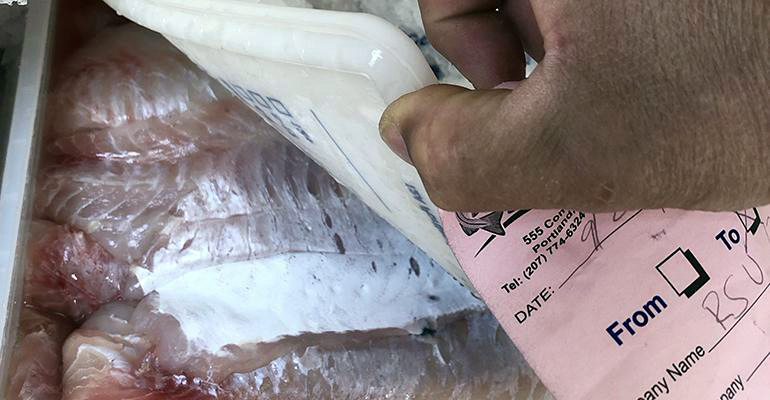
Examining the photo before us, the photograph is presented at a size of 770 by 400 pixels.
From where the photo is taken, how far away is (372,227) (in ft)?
2.67

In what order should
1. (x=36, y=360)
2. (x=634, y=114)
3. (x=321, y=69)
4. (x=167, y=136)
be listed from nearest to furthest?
(x=634, y=114)
(x=321, y=69)
(x=36, y=360)
(x=167, y=136)

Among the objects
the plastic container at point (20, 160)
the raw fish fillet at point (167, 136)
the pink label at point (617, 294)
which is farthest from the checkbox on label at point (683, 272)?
the plastic container at point (20, 160)

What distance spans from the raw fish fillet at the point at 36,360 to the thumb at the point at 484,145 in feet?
1.71

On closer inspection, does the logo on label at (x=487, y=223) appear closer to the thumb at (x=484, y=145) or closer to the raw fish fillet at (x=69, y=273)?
the thumb at (x=484, y=145)

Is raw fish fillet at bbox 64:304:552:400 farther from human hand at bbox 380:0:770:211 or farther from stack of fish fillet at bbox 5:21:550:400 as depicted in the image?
human hand at bbox 380:0:770:211

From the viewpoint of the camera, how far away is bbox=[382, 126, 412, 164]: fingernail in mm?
391

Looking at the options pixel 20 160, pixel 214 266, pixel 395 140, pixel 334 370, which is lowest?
pixel 334 370

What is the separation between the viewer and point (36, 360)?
709 millimetres

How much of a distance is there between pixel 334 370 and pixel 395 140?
448 mm

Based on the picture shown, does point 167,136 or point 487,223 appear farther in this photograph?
point 167,136

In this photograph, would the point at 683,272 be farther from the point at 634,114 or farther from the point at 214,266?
the point at 214,266

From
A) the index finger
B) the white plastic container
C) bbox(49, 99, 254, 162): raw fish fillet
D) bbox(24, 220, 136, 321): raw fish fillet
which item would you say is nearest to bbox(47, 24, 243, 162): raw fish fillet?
bbox(49, 99, 254, 162): raw fish fillet

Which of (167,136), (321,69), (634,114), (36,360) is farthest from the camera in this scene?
(167,136)

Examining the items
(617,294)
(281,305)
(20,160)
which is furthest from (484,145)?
(20,160)
